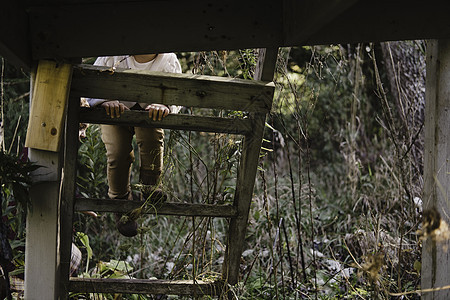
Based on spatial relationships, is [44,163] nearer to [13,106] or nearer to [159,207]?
[159,207]

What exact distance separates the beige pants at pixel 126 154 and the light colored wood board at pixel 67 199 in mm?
403

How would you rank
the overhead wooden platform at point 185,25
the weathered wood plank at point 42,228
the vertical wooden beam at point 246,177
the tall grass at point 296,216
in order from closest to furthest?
the overhead wooden platform at point 185,25 < the weathered wood plank at point 42,228 < the vertical wooden beam at point 246,177 < the tall grass at point 296,216

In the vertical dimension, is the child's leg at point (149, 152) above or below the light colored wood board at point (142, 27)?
below

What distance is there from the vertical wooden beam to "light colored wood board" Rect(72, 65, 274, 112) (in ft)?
0.34

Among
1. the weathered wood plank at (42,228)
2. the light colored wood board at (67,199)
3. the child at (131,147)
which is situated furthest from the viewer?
the child at (131,147)

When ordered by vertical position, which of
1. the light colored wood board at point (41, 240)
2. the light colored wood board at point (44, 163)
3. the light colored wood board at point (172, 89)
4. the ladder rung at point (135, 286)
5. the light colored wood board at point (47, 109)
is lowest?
the ladder rung at point (135, 286)

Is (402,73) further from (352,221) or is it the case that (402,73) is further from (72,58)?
(72,58)

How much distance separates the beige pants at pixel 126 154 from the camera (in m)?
3.25

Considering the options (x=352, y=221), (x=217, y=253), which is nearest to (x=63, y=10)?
(x=217, y=253)

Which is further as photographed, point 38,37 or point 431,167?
point 431,167

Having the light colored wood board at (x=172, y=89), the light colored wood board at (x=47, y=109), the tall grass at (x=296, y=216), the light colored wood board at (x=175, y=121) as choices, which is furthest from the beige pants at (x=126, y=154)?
the light colored wood board at (x=47, y=109)

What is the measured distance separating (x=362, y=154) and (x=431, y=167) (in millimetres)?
3380

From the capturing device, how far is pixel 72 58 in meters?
2.44

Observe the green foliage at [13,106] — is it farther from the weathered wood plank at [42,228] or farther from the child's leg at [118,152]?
the weathered wood plank at [42,228]
